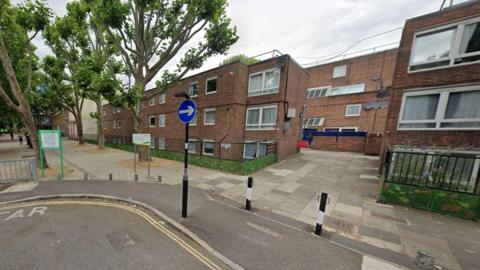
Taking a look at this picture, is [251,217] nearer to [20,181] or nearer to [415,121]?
[415,121]

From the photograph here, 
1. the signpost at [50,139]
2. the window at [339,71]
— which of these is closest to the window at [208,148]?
the signpost at [50,139]

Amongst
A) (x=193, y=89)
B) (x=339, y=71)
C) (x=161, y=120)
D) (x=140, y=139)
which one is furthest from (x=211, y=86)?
(x=339, y=71)

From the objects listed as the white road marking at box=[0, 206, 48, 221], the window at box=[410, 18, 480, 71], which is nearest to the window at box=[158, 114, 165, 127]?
the white road marking at box=[0, 206, 48, 221]

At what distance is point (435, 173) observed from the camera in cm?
552

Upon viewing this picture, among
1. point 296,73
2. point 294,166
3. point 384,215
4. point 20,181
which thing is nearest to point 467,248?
point 384,215

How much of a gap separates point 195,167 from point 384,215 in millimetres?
9280

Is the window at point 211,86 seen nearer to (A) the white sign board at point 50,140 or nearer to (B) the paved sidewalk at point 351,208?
(B) the paved sidewalk at point 351,208

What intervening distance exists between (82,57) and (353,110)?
27097 millimetres

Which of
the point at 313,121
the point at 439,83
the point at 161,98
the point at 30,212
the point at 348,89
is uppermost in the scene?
the point at 348,89

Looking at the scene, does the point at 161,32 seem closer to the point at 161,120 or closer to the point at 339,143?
the point at 161,120

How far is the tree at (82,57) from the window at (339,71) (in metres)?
24.2

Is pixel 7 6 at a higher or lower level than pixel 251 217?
higher

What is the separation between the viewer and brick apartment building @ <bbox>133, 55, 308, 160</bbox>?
11891 millimetres

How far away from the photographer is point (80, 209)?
4.98 meters
